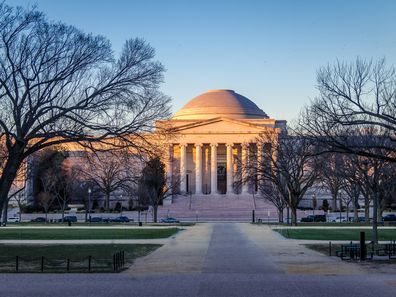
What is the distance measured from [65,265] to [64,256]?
4.24 m

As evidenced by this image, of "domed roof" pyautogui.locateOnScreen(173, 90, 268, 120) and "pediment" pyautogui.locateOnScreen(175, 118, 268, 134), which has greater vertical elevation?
"domed roof" pyautogui.locateOnScreen(173, 90, 268, 120)

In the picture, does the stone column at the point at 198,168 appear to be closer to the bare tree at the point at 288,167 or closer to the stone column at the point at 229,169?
the stone column at the point at 229,169

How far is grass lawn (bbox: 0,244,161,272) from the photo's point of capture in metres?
23.9

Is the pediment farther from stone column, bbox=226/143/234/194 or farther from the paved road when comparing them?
the paved road

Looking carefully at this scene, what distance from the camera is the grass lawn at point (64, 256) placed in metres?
23.9

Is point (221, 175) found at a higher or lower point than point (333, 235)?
higher

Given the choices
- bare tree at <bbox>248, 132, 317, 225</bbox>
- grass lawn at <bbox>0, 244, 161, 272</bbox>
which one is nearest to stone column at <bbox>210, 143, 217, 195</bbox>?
bare tree at <bbox>248, 132, 317, 225</bbox>

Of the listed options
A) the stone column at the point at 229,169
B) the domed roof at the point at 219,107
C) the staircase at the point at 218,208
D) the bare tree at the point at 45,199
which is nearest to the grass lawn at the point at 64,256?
the staircase at the point at 218,208

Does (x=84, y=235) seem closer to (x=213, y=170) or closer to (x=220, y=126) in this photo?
(x=220, y=126)

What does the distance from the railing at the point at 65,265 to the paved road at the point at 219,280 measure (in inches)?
36.4

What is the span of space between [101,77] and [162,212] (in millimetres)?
65913

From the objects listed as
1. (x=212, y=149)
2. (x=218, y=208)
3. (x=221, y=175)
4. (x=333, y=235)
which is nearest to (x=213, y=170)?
(x=212, y=149)

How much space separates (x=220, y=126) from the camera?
116m

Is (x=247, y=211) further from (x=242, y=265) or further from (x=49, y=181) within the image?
(x=242, y=265)
